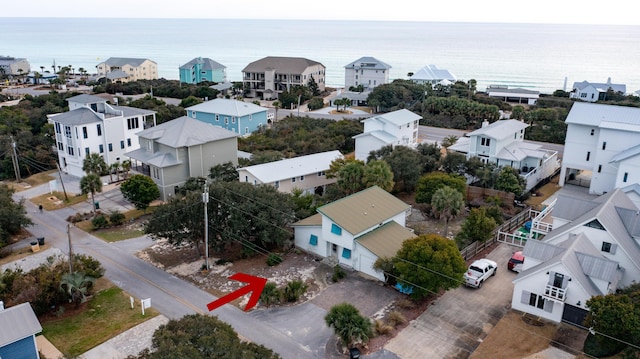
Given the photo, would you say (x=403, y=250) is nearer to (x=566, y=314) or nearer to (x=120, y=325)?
(x=566, y=314)

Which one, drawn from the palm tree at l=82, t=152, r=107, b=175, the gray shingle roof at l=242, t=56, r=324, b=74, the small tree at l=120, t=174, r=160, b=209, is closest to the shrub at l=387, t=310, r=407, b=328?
the small tree at l=120, t=174, r=160, b=209

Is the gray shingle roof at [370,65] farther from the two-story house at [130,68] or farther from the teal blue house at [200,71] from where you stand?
the two-story house at [130,68]

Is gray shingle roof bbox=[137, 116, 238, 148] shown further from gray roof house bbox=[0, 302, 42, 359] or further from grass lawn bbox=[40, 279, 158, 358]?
gray roof house bbox=[0, 302, 42, 359]

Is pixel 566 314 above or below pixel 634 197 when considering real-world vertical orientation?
below

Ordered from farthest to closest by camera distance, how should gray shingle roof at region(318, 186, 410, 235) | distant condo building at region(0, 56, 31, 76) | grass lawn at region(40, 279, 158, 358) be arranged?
distant condo building at region(0, 56, 31, 76)
gray shingle roof at region(318, 186, 410, 235)
grass lawn at region(40, 279, 158, 358)

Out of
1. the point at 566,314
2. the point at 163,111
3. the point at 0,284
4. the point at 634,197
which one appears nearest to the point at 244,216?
the point at 0,284

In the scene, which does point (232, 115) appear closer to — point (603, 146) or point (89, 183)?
point (89, 183)

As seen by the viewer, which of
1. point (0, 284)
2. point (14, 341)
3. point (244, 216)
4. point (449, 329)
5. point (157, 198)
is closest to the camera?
point (14, 341)
